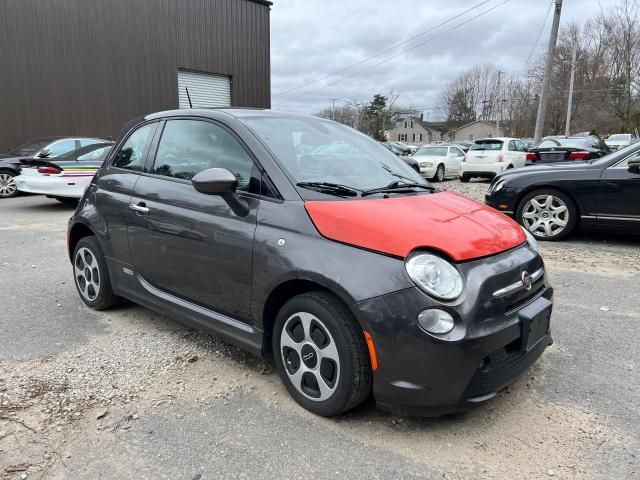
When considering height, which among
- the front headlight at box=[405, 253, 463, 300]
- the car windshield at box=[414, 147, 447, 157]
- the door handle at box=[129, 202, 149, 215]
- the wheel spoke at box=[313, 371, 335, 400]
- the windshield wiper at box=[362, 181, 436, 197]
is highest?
the car windshield at box=[414, 147, 447, 157]

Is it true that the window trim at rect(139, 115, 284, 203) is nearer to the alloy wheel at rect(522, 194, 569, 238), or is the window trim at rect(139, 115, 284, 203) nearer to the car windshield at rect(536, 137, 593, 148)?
the alloy wheel at rect(522, 194, 569, 238)

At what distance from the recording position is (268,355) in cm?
288

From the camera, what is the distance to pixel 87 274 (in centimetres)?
420

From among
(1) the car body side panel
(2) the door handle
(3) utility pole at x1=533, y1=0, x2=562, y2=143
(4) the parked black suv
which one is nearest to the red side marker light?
(4) the parked black suv

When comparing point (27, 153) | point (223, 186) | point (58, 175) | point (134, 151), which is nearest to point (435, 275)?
point (223, 186)

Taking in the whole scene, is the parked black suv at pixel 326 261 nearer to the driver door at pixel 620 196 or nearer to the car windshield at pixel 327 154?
the car windshield at pixel 327 154

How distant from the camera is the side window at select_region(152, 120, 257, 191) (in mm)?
3000

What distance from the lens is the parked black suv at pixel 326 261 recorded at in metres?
2.26

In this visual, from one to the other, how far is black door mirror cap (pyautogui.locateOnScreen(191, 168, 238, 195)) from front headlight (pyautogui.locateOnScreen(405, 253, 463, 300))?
1.12m

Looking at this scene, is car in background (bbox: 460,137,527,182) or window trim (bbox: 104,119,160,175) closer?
window trim (bbox: 104,119,160,175)

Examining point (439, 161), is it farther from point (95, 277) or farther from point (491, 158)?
point (95, 277)

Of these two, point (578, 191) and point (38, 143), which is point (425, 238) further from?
point (38, 143)

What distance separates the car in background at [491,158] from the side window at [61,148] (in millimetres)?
11586

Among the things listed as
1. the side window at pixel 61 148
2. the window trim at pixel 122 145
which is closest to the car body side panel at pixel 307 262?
the window trim at pixel 122 145
